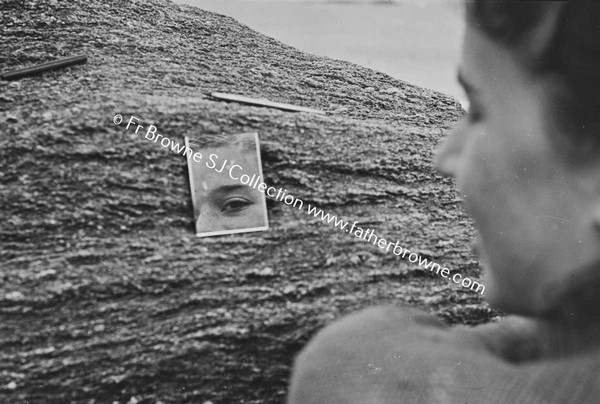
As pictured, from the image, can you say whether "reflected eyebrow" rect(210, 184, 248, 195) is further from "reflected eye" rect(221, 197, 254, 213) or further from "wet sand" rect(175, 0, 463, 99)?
"wet sand" rect(175, 0, 463, 99)

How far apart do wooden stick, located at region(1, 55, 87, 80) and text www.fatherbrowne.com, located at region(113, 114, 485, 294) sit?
0.47 ft

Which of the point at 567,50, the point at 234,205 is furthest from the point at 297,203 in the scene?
the point at 567,50

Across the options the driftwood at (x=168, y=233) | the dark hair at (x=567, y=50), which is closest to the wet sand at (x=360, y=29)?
the driftwood at (x=168, y=233)

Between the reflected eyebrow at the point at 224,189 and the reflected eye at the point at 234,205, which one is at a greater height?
the reflected eyebrow at the point at 224,189

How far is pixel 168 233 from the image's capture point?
81 cm

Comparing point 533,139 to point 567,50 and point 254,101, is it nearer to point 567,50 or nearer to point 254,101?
point 567,50

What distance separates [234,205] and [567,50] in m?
0.46

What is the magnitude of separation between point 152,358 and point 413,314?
36 cm

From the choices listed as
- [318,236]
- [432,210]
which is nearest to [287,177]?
[318,236]

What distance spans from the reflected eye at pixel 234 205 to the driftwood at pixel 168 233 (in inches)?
1.5

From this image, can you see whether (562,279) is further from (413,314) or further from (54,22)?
(54,22)

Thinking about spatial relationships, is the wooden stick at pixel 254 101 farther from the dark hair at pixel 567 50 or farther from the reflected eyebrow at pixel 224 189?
the dark hair at pixel 567 50

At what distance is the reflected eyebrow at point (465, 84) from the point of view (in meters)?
0.80

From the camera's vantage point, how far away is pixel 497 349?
82 cm
